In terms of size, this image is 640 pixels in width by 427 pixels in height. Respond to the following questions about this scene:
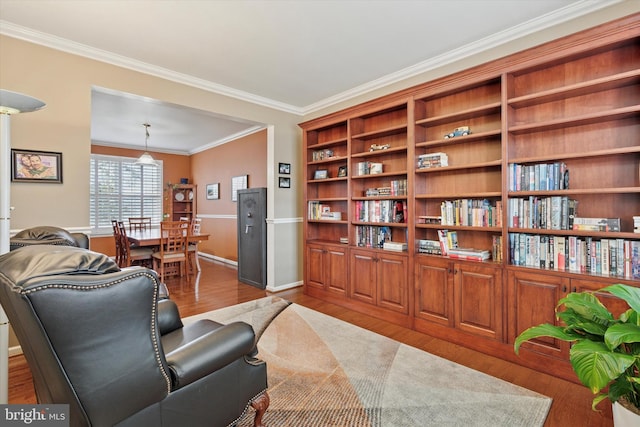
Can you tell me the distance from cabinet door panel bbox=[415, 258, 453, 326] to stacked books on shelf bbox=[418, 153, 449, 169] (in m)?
0.95

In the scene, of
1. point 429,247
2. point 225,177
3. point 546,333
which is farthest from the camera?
point 225,177

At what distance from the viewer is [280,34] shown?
280cm

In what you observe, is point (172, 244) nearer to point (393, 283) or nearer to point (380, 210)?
point (380, 210)

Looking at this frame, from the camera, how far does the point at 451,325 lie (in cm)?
287

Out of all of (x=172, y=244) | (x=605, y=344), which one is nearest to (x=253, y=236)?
(x=172, y=244)

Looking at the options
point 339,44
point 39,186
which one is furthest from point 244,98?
point 39,186

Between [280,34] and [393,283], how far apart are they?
107 inches

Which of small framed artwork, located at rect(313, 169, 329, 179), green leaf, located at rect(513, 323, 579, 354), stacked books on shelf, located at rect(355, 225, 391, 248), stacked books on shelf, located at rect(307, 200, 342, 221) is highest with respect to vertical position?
small framed artwork, located at rect(313, 169, 329, 179)

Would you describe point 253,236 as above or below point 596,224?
below

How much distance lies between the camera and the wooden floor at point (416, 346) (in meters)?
1.89

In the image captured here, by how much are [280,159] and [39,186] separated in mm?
2789

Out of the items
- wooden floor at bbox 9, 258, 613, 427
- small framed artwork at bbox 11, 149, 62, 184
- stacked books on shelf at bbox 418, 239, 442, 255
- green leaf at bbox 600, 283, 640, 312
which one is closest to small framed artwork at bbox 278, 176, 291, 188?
wooden floor at bbox 9, 258, 613, 427

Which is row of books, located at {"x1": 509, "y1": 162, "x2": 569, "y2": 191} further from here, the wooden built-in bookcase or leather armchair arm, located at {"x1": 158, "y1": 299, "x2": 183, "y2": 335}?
leather armchair arm, located at {"x1": 158, "y1": 299, "x2": 183, "y2": 335}

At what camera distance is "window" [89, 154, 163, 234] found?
714 centimetres
